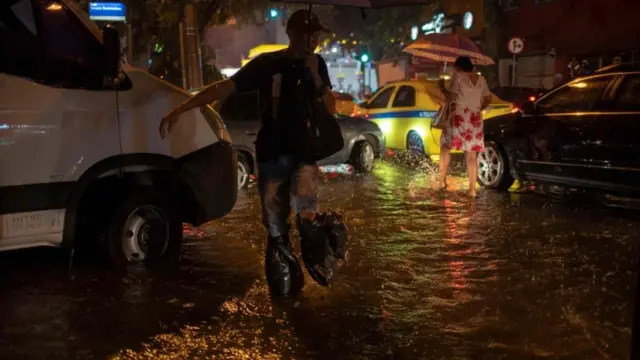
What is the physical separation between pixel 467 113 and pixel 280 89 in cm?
479

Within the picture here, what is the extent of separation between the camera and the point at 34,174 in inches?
196

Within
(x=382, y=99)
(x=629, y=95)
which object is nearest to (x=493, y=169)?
(x=629, y=95)

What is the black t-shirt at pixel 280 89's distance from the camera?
4691mm

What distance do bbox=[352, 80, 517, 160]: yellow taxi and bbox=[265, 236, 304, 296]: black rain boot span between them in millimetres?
8474

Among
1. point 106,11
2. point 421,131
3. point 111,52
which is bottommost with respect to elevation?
point 421,131

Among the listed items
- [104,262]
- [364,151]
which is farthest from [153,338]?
[364,151]

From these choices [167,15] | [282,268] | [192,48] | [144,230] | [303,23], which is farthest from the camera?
[167,15]

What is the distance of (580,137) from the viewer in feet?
27.0

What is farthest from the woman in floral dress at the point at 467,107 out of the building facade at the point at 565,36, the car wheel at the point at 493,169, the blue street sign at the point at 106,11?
the building facade at the point at 565,36

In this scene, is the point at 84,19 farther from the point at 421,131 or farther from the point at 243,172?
the point at 421,131

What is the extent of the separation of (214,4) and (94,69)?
12.4 metres

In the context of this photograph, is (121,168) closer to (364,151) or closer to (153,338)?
(153,338)

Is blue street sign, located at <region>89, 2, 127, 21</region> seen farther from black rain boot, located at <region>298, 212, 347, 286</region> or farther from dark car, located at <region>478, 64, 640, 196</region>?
black rain boot, located at <region>298, 212, 347, 286</region>

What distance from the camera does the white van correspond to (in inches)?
192
